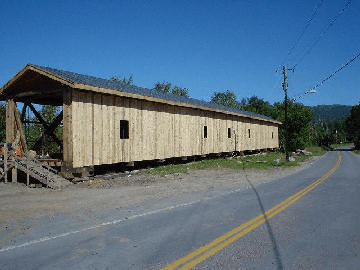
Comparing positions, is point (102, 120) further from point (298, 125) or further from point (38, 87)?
point (298, 125)

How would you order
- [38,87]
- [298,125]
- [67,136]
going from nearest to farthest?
1. [67,136]
2. [38,87]
3. [298,125]

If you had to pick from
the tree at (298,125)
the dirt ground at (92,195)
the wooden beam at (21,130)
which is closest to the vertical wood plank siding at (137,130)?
the dirt ground at (92,195)

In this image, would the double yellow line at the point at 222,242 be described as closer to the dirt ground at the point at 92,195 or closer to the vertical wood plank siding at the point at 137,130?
the dirt ground at the point at 92,195

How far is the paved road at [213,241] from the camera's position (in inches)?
167

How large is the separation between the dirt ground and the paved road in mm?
1870

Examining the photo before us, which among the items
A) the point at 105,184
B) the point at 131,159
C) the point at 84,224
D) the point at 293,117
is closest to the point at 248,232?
the point at 84,224

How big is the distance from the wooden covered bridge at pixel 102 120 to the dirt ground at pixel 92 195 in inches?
64.8

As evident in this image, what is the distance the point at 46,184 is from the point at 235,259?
9866 millimetres

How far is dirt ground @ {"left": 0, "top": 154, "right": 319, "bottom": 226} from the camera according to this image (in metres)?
7.70

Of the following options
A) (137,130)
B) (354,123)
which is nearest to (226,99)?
(354,123)

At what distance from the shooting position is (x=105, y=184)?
12.6 m

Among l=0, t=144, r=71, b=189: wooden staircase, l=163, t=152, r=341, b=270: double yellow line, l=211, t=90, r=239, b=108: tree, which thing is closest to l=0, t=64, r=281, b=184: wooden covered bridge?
l=0, t=144, r=71, b=189: wooden staircase

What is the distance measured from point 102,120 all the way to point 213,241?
10336 mm

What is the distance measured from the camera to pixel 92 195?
998 cm
